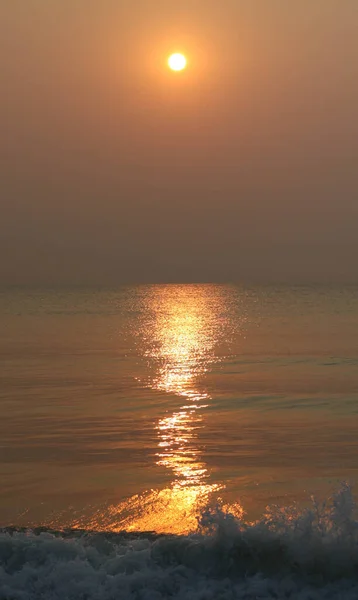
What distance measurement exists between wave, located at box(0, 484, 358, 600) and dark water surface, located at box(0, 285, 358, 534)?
3.50ft

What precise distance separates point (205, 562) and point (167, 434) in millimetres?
7395

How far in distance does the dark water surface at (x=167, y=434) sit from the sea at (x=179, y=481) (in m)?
0.04

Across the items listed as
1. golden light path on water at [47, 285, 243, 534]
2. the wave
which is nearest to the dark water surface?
golden light path on water at [47, 285, 243, 534]

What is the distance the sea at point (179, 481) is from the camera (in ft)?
25.9

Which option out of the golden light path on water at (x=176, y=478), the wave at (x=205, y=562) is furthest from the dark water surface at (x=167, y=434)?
the wave at (x=205, y=562)

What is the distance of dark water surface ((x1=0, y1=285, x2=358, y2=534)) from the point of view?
10.7 metres

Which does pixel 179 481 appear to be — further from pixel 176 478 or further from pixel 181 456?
pixel 181 456

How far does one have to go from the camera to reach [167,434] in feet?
50.8

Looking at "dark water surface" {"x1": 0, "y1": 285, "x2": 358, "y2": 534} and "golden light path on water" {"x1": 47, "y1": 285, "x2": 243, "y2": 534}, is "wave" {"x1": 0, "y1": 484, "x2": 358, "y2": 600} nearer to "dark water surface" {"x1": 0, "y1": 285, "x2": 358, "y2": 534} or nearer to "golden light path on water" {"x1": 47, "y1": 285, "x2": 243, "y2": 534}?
"golden light path on water" {"x1": 47, "y1": 285, "x2": 243, "y2": 534}

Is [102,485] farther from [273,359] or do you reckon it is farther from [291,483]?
[273,359]

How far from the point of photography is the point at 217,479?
38.7ft

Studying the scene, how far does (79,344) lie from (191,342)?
674cm

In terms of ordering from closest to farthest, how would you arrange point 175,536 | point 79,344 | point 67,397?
point 175,536 → point 67,397 → point 79,344

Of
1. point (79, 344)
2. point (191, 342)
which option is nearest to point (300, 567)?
point (79, 344)
